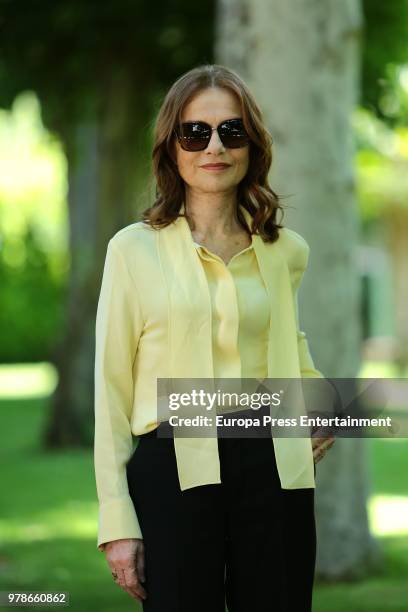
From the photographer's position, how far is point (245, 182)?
341 cm

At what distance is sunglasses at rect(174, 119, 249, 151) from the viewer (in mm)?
3254

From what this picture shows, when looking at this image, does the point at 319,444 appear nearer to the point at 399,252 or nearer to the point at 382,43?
the point at 382,43

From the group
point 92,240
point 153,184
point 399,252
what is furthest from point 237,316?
point 399,252

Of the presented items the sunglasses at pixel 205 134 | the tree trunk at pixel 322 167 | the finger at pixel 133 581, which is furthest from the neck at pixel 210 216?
the tree trunk at pixel 322 167

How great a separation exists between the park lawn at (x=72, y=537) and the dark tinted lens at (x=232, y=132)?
151 inches

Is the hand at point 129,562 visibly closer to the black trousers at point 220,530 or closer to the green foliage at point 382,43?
the black trousers at point 220,530

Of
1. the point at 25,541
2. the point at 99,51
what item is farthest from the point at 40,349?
the point at 25,541

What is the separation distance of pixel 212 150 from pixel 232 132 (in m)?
0.08

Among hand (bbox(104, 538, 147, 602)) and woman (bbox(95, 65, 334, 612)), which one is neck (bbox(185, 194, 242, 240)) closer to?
woman (bbox(95, 65, 334, 612))

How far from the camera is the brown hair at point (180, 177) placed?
3.25m

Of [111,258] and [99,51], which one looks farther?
[99,51]

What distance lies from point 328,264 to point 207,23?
5040mm

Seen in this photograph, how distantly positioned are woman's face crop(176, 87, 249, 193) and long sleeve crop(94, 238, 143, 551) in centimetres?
32

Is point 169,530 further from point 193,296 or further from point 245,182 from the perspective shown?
point 245,182
